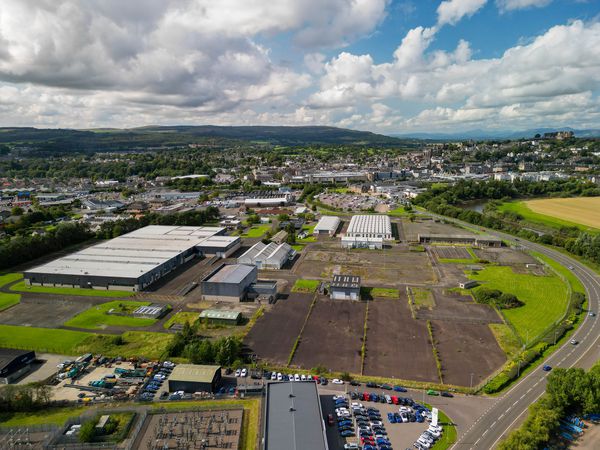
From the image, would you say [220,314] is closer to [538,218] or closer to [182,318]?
[182,318]

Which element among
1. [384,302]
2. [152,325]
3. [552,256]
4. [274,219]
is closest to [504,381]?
[384,302]

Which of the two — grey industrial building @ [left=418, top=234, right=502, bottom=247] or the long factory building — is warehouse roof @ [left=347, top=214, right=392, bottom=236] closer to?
grey industrial building @ [left=418, top=234, right=502, bottom=247]

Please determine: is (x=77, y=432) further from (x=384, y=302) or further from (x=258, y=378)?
(x=384, y=302)

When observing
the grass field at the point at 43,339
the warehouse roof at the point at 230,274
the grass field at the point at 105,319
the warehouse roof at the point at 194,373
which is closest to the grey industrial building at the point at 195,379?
the warehouse roof at the point at 194,373

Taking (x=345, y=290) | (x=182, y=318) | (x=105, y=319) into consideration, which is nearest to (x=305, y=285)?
(x=345, y=290)

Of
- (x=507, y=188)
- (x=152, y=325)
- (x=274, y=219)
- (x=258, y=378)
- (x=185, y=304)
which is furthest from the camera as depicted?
(x=507, y=188)

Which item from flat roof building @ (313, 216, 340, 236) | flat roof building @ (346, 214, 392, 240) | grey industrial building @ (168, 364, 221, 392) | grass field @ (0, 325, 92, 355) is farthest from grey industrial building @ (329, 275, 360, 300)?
flat roof building @ (313, 216, 340, 236)
